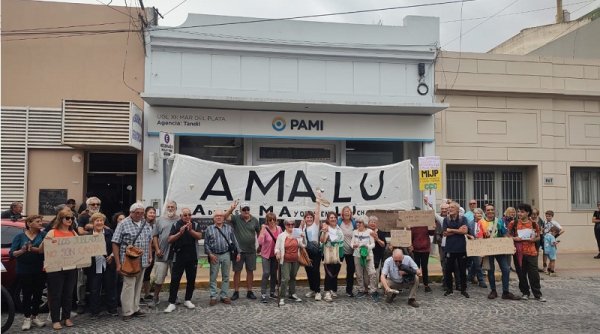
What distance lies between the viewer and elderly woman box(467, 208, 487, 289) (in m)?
9.50

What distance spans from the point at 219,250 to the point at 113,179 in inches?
223

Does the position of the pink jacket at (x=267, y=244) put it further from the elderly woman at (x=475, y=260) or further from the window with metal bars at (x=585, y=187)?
the window with metal bars at (x=585, y=187)

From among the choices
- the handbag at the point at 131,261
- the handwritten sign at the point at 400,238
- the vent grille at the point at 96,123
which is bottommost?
the handbag at the point at 131,261

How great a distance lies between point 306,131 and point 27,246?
8.02 meters

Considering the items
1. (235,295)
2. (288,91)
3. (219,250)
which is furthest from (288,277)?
(288,91)

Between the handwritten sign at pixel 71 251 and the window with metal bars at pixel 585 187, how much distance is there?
1401 cm

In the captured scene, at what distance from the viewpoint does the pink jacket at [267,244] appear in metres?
8.79

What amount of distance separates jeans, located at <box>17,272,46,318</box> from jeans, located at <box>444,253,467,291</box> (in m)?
7.01

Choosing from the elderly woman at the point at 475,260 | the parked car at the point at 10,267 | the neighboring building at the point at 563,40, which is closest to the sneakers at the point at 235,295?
the parked car at the point at 10,267

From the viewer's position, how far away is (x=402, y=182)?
1112 centimetres

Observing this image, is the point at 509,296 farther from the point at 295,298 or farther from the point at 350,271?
the point at 295,298

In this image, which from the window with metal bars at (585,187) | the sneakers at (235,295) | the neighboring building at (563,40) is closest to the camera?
the sneakers at (235,295)

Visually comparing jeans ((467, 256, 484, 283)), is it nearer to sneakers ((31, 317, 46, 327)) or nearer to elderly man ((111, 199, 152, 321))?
elderly man ((111, 199, 152, 321))

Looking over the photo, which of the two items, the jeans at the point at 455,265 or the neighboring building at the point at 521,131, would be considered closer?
the jeans at the point at 455,265
